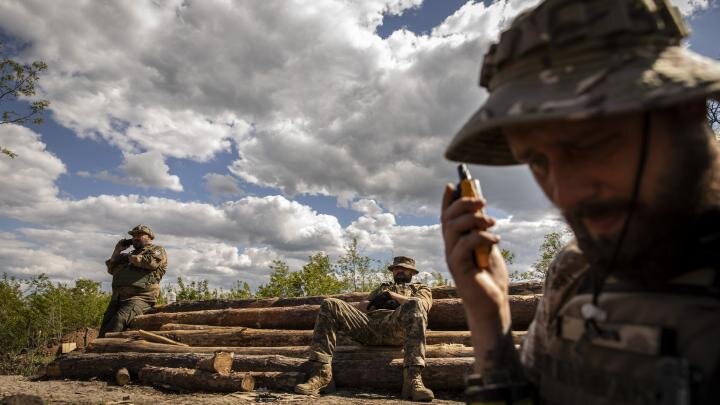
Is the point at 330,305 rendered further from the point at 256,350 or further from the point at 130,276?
the point at 130,276

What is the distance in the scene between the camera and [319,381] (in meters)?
6.96

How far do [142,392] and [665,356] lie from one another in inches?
328

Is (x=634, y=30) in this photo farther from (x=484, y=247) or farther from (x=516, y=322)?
(x=516, y=322)

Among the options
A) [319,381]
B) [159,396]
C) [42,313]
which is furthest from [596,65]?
[42,313]

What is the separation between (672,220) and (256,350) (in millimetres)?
8495

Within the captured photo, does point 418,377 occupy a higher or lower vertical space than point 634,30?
Answer: lower

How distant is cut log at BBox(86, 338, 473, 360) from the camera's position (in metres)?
7.36

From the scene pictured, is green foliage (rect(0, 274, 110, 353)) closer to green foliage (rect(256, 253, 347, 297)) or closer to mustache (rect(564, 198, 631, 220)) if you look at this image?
green foliage (rect(256, 253, 347, 297))

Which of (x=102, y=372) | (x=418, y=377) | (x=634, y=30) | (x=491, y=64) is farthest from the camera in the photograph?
(x=102, y=372)

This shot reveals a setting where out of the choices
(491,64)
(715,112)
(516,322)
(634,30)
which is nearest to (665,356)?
(634,30)

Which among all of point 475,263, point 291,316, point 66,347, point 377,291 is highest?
point 377,291

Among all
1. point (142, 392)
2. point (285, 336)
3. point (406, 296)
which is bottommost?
point (142, 392)

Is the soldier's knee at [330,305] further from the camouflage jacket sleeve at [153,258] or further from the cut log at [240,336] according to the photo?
the camouflage jacket sleeve at [153,258]

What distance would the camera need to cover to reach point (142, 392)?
7.90 metres
